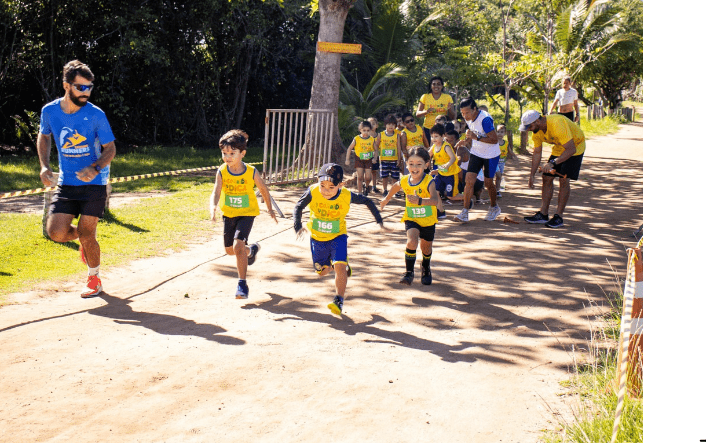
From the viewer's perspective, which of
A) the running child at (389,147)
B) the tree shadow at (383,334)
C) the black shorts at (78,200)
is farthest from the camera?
the running child at (389,147)

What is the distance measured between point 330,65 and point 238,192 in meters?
9.10

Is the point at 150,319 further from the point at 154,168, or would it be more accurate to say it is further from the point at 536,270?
the point at 154,168

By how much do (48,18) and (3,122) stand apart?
2.68m

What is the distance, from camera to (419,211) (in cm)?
703

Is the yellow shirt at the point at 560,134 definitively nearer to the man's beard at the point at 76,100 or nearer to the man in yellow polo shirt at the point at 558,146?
A: the man in yellow polo shirt at the point at 558,146

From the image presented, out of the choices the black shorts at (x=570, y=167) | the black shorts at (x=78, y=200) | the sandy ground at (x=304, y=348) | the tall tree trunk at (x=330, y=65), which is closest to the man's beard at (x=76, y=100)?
the black shorts at (x=78, y=200)

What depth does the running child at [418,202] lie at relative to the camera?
6.99 meters

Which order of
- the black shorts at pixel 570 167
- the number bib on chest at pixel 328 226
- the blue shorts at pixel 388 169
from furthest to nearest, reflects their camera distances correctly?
the blue shorts at pixel 388 169 → the black shorts at pixel 570 167 → the number bib on chest at pixel 328 226

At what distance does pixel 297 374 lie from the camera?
4.90 m

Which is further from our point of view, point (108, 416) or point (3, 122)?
point (3, 122)

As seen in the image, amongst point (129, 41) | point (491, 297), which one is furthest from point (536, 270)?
point (129, 41)

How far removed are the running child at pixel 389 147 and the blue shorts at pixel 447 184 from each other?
1340 mm

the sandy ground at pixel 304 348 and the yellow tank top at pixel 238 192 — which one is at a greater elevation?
the yellow tank top at pixel 238 192

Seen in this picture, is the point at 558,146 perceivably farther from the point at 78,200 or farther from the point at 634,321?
the point at 78,200
